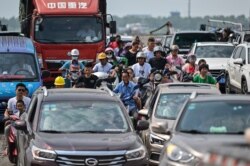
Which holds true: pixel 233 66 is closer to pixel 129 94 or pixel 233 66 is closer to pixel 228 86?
pixel 228 86

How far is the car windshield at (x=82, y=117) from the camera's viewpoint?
40.8 ft

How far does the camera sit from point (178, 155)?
9.77 m

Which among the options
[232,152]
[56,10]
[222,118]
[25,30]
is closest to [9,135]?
[222,118]

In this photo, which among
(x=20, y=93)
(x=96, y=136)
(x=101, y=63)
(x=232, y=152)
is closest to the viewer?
(x=232, y=152)

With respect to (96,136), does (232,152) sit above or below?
above

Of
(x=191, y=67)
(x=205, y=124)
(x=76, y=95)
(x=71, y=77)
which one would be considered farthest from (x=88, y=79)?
(x=205, y=124)

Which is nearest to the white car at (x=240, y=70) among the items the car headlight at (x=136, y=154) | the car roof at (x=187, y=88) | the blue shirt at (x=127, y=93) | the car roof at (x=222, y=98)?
the blue shirt at (x=127, y=93)

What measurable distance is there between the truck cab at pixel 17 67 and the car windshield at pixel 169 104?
5971mm

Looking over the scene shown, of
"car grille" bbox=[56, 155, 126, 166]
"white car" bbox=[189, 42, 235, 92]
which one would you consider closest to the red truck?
"white car" bbox=[189, 42, 235, 92]

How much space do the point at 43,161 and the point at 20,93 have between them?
5.22 meters

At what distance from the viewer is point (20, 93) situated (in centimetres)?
1669

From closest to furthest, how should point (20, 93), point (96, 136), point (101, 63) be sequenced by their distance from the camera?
point (96, 136) → point (20, 93) → point (101, 63)

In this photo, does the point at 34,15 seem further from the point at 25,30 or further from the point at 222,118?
the point at 222,118

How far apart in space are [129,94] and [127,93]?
47 millimetres
